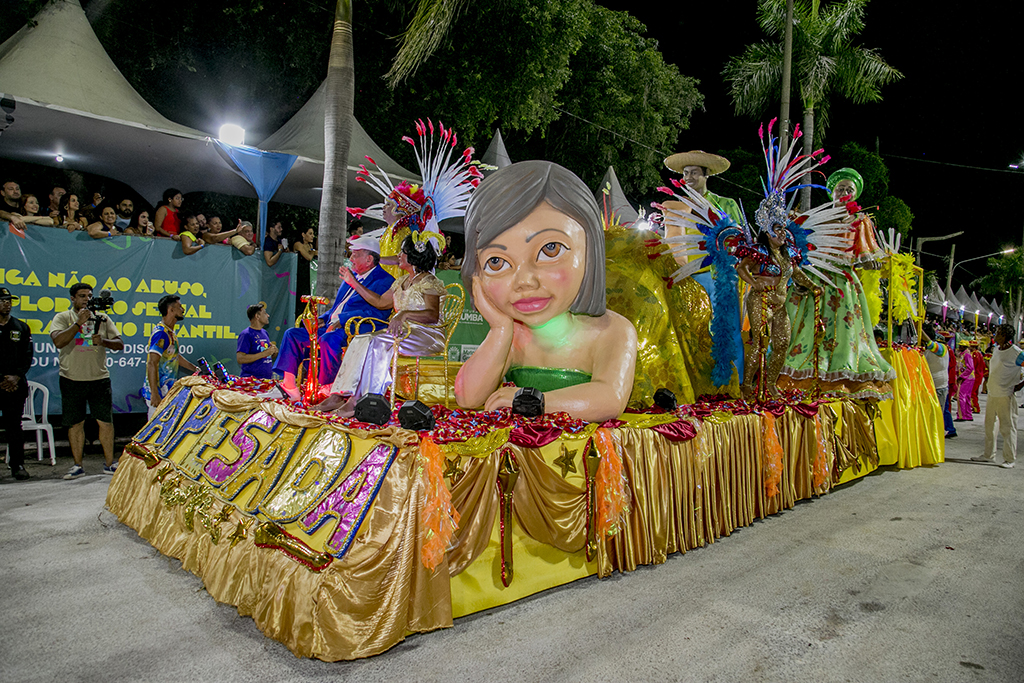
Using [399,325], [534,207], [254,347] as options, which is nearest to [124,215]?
[254,347]

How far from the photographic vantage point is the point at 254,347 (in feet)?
19.2

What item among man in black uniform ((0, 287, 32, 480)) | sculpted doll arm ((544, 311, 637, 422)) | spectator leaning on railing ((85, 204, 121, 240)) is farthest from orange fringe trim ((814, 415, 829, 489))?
spectator leaning on railing ((85, 204, 121, 240))

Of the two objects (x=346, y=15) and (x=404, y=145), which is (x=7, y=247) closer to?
(x=346, y=15)

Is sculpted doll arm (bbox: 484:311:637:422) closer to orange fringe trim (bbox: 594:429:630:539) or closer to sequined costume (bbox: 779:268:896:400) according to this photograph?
orange fringe trim (bbox: 594:429:630:539)

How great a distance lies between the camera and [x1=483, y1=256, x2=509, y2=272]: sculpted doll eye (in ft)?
9.62

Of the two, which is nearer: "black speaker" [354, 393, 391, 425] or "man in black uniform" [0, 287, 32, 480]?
"black speaker" [354, 393, 391, 425]

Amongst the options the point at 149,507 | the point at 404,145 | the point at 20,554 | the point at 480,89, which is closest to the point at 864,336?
the point at 149,507

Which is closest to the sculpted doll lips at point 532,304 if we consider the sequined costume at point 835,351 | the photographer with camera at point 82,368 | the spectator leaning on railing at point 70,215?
the sequined costume at point 835,351

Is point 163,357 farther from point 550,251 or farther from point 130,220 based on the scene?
Answer: point 550,251

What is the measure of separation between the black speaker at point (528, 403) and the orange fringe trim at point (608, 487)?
38 cm

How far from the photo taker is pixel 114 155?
7.94 metres

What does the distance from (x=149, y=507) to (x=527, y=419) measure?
2505mm

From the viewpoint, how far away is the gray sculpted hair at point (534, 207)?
292cm

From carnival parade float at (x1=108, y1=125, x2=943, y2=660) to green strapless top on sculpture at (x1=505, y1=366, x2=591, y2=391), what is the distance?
16 millimetres
